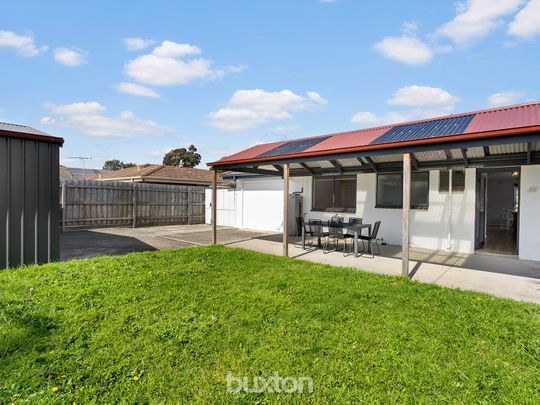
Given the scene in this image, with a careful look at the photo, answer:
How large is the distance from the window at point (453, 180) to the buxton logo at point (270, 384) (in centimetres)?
795

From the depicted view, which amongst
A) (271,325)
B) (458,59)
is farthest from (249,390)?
(458,59)

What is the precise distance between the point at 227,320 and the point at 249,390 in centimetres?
121

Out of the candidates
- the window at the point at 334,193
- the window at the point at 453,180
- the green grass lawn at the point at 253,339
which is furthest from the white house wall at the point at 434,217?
the green grass lawn at the point at 253,339

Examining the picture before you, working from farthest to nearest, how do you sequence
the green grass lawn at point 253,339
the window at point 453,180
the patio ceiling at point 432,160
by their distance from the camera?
the window at point 453,180 < the patio ceiling at point 432,160 < the green grass lawn at point 253,339

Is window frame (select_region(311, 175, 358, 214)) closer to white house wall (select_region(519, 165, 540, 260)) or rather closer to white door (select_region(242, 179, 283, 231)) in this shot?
white door (select_region(242, 179, 283, 231))

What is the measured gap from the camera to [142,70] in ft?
36.8

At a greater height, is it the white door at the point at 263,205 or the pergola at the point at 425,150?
the pergola at the point at 425,150

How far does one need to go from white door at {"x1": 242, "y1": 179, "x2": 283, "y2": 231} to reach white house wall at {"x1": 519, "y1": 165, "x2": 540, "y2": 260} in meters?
7.90

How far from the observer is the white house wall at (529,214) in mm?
7087

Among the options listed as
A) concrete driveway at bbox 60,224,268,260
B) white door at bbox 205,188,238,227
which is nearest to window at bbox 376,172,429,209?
concrete driveway at bbox 60,224,268,260

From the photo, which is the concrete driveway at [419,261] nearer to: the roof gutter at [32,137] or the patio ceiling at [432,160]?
the patio ceiling at [432,160]

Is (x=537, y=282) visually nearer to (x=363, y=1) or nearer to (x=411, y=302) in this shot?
(x=411, y=302)

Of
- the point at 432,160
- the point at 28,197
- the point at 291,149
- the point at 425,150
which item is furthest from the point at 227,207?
the point at 425,150

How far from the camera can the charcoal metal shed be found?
539cm
